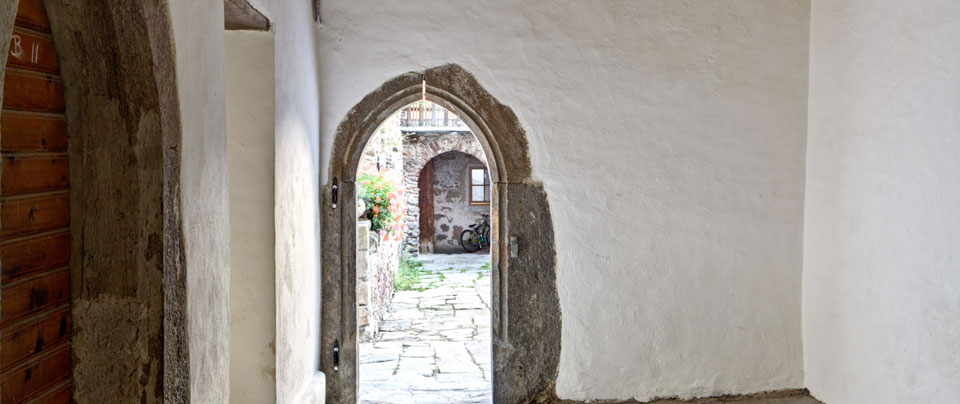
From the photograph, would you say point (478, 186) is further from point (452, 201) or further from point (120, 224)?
point (120, 224)

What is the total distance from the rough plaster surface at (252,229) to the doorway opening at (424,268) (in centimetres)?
110

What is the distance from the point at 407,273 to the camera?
10.9m

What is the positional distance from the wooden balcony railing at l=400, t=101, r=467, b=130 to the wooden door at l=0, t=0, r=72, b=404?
11.8 metres

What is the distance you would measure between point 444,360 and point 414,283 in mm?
4566

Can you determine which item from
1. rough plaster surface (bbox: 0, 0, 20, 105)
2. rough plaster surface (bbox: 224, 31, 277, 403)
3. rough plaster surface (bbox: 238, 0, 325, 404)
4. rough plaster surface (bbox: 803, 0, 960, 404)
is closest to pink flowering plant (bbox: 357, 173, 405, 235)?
rough plaster surface (bbox: 238, 0, 325, 404)

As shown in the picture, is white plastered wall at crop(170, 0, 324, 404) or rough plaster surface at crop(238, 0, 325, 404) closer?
white plastered wall at crop(170, 0, 324, 404)

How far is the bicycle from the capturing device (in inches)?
606

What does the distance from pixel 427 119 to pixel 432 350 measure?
8.33m

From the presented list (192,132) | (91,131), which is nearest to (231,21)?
(192,132)

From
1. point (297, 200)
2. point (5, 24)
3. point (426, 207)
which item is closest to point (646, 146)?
point (297, 200)

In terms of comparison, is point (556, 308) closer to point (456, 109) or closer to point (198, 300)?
point (456, 109)

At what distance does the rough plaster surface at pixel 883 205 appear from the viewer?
123 inches

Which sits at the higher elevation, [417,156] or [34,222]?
[417,156]

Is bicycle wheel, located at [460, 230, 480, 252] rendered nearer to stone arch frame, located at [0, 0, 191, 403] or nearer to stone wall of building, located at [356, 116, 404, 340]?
stone wall of building, located at [356, 116, 404, 340]
